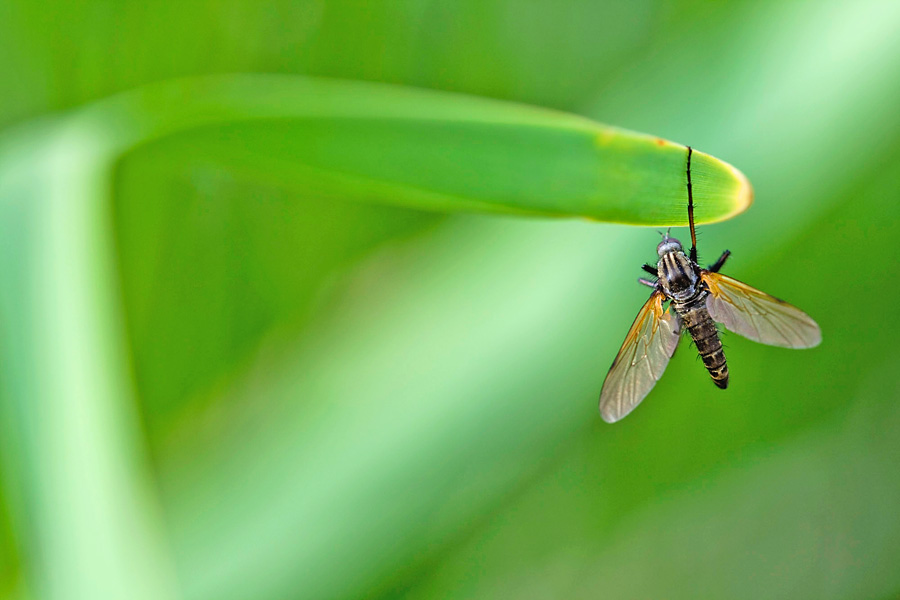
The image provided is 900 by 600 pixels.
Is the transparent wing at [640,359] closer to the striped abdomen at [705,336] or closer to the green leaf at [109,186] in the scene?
the striped abdomen at [705,336]

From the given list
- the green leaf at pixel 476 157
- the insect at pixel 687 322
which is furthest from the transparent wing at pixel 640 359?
the green leaf at pixel 476 157

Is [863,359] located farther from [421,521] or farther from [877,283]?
[421,521]

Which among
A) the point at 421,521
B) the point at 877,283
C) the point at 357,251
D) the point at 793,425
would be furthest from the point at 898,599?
the point at 357,251

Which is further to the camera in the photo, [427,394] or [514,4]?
[514,4]

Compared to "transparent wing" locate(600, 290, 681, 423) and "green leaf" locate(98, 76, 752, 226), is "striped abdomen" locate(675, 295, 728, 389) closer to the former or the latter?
"transparent wing" locate(600, 290, 681, 423)

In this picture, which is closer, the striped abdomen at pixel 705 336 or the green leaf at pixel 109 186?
the green leaf at pixel 109 186

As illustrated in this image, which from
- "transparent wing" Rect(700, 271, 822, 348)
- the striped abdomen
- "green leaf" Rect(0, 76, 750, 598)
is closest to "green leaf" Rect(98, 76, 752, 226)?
"green leaf" Rect(0, 76, 750, 598)

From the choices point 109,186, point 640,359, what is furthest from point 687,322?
point 109,186

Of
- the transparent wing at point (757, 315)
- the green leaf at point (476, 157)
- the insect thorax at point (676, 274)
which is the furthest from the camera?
the insect thorax at point (676, 274)
